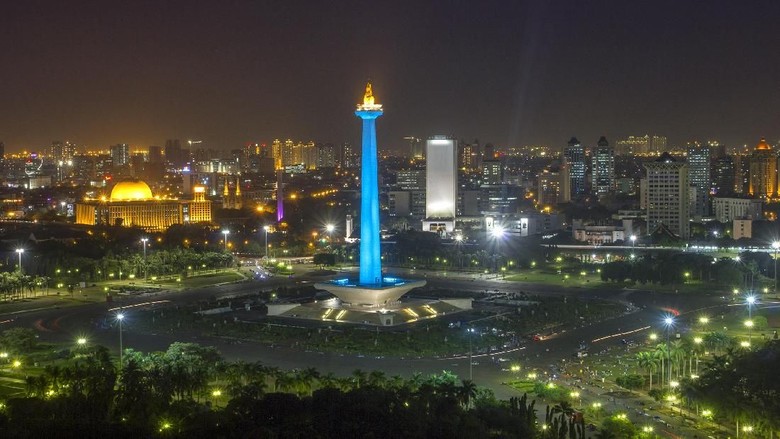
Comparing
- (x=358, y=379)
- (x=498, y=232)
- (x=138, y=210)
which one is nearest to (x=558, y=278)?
(x=498, y=232)

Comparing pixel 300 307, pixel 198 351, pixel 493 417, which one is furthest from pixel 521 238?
pixel 493 417

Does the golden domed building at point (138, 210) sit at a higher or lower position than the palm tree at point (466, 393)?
higher

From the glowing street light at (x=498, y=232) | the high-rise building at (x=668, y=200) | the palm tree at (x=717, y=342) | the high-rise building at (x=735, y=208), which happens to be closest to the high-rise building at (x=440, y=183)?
the glowing street light at (x=498, y=232)

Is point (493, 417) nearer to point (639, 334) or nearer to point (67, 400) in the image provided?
point (67, 400)

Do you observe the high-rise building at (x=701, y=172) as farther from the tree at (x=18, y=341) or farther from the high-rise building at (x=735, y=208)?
the tree at (x=18, y=341)

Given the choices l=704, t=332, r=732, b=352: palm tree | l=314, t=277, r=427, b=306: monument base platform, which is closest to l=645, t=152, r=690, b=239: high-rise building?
l=314, t=277, r=427, b=306: monument base platform

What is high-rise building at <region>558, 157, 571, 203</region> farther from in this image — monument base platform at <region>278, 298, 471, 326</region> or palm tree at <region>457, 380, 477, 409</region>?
palm tree at <region>457, 380, 477, 409</region>
